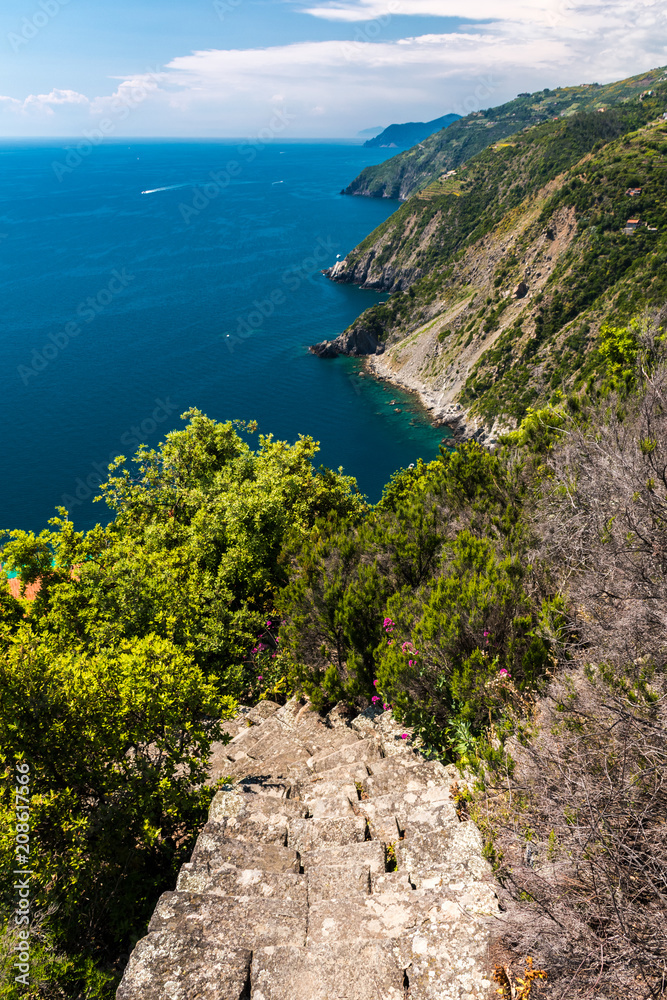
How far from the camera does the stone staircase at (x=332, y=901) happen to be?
7.18m

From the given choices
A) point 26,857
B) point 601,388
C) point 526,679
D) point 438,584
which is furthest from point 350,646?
point 601,388

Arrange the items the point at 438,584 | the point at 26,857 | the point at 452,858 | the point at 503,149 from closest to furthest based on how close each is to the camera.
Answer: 1. the point at 452,858
2. the point at 26,857
3. the point at 438,584
4. the point at 503,149

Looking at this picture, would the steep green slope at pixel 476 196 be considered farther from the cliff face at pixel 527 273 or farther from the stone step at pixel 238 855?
the stone step at pixel 238 855

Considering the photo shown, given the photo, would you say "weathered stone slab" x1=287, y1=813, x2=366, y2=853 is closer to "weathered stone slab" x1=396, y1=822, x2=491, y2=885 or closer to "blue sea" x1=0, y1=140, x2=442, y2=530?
"weathered stone slab" x1=396, y1=822, x2=491, y2=885

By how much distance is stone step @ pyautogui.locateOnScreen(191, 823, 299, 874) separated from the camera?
31.2ft

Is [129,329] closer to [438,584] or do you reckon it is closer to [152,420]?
[152,420]

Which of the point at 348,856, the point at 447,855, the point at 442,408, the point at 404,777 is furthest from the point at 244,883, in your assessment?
the point at 442,408

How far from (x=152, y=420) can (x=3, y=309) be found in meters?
75.5

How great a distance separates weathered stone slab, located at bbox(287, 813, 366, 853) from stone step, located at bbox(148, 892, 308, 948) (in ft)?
5.29

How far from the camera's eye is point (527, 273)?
115812 mm

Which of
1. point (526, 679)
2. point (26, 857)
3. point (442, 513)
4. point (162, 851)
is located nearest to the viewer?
point (26, 857)

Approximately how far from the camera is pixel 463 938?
23.9 ft

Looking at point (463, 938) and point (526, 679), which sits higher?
point (526, 679)

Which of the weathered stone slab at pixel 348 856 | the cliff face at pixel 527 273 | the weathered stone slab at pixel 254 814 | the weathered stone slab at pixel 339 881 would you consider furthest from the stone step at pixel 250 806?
the cliff face at pixel 527 273
